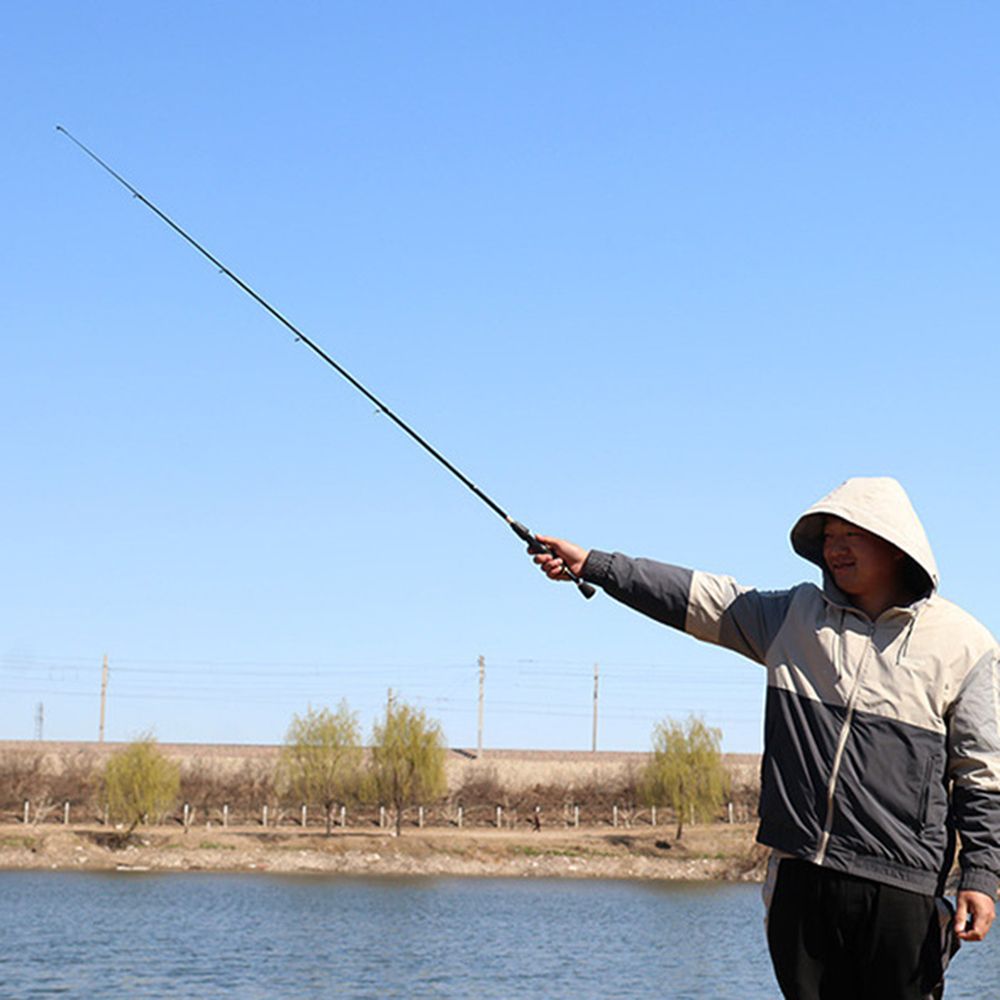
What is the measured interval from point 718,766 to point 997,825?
5676cm

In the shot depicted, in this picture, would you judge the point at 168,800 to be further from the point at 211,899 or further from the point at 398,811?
the point at 211,899

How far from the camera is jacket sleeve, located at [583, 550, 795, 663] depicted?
4488mm

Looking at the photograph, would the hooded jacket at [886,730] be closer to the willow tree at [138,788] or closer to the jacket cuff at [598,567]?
the jacket cuff at [598,567]

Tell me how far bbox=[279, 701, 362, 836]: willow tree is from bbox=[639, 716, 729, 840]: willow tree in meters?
11.3

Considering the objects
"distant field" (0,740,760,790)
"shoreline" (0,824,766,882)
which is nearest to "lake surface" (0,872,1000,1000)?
"shoreline" (0,824,766,882)

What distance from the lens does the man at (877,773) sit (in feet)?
13.5

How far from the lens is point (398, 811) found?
5816cm

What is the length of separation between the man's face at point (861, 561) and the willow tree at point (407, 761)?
55.8m

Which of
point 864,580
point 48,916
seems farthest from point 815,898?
point 48,916

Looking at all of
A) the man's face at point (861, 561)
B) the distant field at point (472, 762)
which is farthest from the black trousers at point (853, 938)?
the distant field at point (472, 762)

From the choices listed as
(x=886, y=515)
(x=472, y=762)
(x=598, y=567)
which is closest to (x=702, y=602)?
(x=598, y=567)

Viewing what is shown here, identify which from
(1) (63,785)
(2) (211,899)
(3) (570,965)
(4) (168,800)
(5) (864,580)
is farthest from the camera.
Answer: (1) (63,785)

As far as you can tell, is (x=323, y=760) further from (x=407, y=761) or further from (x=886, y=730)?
(x=886, y=730)

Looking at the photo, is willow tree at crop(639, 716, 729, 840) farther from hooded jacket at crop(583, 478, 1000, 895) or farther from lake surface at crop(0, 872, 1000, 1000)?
hooded jacket at crop(583, 478, 1000, 895)
